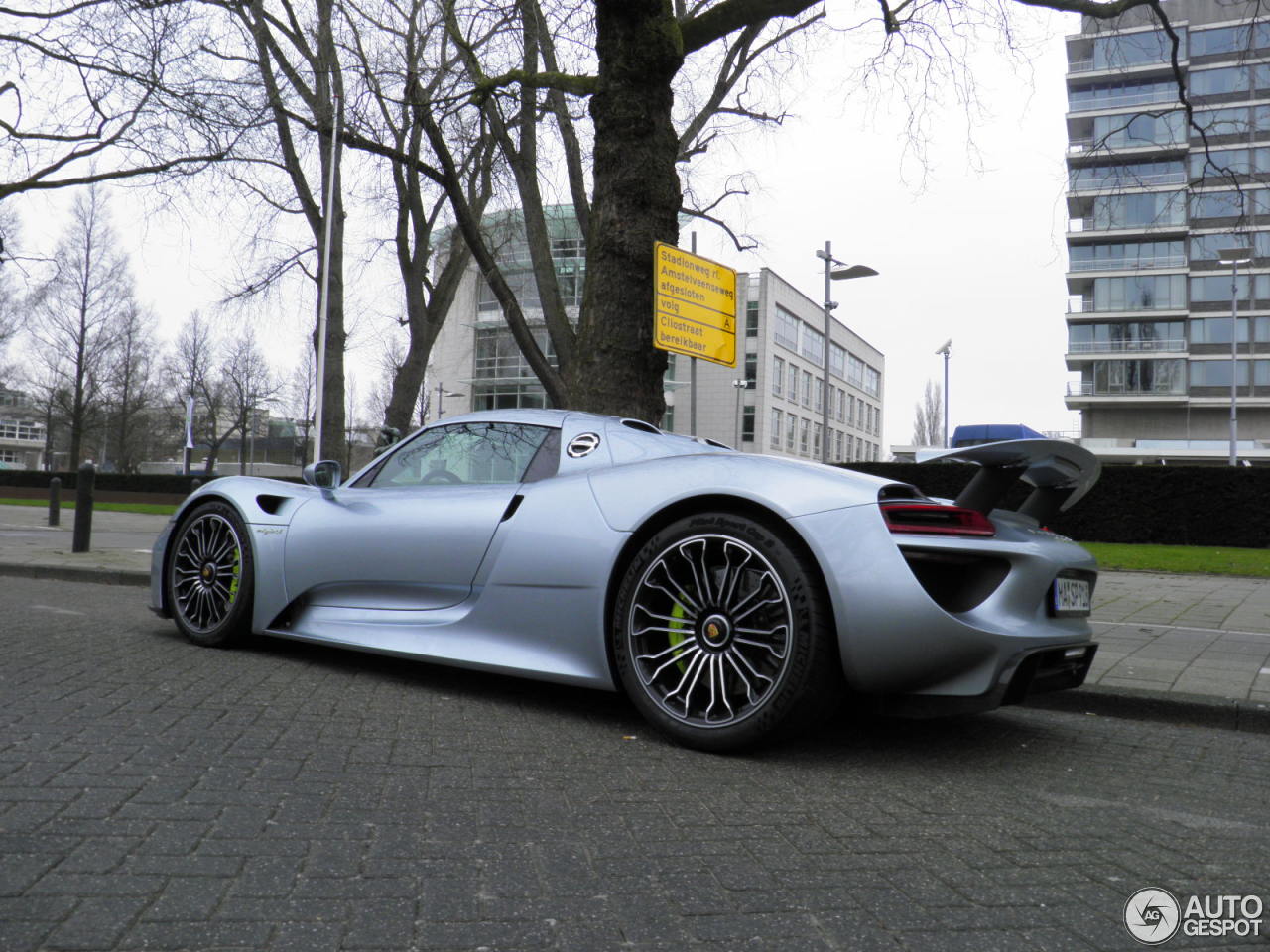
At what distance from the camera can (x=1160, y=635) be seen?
634 centimetres

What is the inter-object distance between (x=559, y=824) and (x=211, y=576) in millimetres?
3121

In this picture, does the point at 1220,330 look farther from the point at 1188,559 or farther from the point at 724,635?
the point at 724,635

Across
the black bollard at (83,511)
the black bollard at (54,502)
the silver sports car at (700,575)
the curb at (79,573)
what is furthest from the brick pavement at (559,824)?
the black bollard at (54,502)

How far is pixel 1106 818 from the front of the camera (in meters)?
2.73

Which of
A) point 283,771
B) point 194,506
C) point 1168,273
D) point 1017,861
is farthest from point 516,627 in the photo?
point 1168,273

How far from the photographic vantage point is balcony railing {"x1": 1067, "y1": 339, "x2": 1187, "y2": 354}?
54531mm

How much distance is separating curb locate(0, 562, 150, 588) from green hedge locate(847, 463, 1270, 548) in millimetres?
13663

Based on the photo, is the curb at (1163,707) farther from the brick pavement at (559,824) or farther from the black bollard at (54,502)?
the black bollard at (54,502)

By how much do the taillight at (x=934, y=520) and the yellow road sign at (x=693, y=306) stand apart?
3.84m

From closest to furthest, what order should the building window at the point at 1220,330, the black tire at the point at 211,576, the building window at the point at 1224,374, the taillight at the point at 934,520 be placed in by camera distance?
the taillight at the point at 934,520 < the black tire at the point at 211,576 < the building window at the point at 1220,330 < the building window at the point at 1224,374

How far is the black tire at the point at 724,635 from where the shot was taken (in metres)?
3.11

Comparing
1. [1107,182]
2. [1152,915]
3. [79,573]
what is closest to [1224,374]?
[1107,182]

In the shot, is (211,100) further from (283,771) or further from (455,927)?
(455,927)

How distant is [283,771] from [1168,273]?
198 ft
